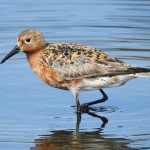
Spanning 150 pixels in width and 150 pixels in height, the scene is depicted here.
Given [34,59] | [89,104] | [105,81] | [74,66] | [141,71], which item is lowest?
[89,104]

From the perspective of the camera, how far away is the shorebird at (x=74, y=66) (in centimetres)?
1413

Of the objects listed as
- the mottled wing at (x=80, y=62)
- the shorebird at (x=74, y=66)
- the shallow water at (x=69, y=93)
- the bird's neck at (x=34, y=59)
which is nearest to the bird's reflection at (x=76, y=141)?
the shallow water at (x=69, y=93)

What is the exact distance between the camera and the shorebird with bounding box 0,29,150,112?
14.1 meters

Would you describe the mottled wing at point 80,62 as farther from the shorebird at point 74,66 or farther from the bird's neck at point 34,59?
the bird's neck at point 34,59

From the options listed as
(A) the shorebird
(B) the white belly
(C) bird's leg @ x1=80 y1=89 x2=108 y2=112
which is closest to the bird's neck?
(A) the shorebird

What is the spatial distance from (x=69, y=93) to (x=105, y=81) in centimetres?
164

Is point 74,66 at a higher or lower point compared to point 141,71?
higher

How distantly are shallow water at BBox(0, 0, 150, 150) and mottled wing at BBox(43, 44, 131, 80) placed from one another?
680 mm

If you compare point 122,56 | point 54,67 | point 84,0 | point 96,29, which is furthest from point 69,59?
point 84,0

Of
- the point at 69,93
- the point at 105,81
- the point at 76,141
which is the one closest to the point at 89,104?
the point at 105,81

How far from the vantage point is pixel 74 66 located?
47.3 ft

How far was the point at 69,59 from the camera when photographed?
47.4ft

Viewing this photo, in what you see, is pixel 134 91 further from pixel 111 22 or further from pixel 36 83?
pixel 111 22

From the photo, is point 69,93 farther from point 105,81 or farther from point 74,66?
point 105,81
